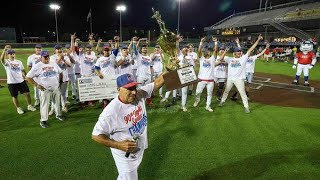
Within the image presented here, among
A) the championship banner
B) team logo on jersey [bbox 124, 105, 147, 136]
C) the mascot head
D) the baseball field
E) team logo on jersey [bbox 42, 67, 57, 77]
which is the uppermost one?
the mascot head

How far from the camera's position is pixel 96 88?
889cm

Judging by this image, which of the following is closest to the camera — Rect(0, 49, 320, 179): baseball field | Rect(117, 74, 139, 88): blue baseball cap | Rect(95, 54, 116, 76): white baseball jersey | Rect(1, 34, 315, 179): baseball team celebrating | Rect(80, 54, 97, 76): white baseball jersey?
Rect(117, 74, 139, 88): blue baseball cap

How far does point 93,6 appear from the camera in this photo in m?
69.1

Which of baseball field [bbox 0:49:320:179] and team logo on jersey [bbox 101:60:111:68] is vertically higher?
team logo on jersey [bbox 101:60:111:68]

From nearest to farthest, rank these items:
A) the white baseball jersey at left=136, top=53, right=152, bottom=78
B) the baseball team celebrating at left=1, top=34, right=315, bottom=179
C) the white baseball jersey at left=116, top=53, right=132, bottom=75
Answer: the baseball team celebrating at left=1, top=34, right=315, bottom=179 → the white baseball jersey at left=116, top=53, right=132, bottom=75 → the white baseball jersey at left=136, top=53, right=152, bottom=78

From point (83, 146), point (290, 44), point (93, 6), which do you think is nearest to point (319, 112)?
point (83, 146)

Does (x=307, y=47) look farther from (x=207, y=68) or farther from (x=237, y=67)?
(x=207, y=68)

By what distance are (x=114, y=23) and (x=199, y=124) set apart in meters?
73.4

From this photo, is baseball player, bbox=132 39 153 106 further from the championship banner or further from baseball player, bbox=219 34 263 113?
baseball player, bbox=219 34 263 113

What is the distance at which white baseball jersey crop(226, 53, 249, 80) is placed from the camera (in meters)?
8.77

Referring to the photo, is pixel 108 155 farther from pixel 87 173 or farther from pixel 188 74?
pixel 188 74

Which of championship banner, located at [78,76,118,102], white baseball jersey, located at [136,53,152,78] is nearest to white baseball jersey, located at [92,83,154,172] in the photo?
championship banner, located at [78,76,118,102]

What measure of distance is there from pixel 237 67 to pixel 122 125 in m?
6.53

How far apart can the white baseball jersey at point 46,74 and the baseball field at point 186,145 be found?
123cm
